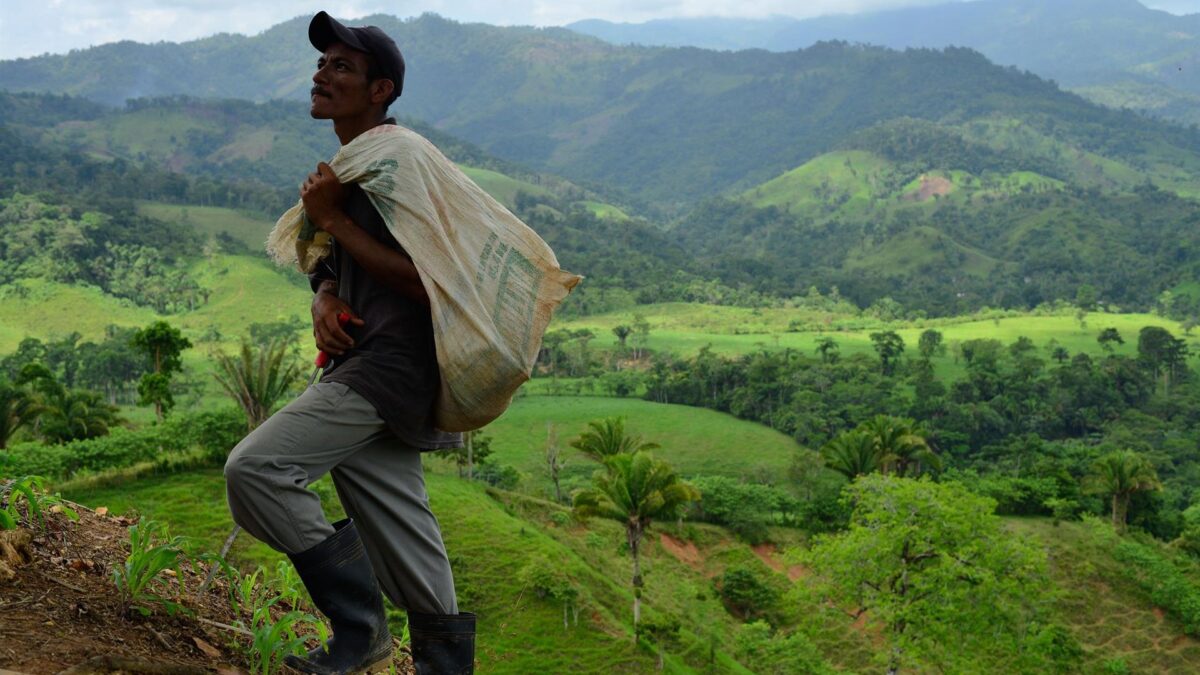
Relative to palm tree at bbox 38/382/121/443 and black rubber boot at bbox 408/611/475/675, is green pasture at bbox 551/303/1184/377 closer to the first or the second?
palm tree at bbox 38/382/121/443

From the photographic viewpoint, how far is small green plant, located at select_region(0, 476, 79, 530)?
3307mm

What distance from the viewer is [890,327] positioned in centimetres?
10350

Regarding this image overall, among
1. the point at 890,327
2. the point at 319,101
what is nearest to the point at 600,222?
the point at 890,327

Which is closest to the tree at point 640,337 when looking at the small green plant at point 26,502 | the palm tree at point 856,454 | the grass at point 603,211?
the palm tree at point 856,454

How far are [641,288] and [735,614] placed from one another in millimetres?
90149

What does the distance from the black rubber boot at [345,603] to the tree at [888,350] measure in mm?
74595

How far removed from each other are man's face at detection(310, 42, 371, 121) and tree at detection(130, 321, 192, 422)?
91.5 ft

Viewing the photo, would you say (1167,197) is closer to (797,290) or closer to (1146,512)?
(797,290)

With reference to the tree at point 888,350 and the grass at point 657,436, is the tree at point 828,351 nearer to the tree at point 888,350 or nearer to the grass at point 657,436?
the tree at point 888,350

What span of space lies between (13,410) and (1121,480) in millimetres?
37118

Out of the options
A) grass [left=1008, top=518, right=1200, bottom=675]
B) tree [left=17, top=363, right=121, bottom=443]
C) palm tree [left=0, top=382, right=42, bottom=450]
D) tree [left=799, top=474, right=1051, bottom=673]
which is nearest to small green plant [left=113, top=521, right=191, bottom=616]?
tree [left=799, top=474, right=1051, bottom=673]

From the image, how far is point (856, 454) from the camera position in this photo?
35.5m

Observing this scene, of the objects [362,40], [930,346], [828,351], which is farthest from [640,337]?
[362,40]

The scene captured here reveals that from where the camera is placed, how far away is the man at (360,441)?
2.83 m
